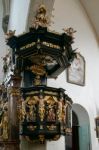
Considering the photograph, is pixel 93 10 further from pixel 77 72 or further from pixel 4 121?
pixel 4 121

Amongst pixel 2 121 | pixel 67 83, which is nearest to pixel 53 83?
pixel 67 83

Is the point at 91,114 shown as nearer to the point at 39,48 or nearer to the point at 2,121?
the point at 2,121

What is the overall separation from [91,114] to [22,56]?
381cm

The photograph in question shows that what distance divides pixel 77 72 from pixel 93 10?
261 centimetres

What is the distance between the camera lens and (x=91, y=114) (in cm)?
889

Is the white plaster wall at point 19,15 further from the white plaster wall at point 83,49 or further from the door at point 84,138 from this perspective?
the door at point 84,138

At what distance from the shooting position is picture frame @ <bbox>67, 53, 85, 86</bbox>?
28.3ft

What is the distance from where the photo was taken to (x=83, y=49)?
9.50 meters

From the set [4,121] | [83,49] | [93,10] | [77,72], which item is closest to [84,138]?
[77,72]

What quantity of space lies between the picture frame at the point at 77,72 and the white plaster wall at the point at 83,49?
0.15m

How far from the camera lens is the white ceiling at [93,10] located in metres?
10.0

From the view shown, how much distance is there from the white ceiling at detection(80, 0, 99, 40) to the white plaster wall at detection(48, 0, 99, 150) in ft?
0.62

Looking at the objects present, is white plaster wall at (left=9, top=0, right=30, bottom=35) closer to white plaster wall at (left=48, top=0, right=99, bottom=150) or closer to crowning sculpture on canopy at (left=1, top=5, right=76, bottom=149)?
white plaster wall at (left=48, top=0, right=99, bottom=150)

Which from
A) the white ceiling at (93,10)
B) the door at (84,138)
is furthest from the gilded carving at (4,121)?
the white ceiling at (93,10)
